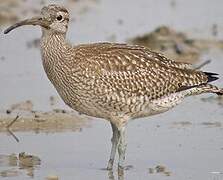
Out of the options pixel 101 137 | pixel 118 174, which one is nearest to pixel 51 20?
pixel 118 174

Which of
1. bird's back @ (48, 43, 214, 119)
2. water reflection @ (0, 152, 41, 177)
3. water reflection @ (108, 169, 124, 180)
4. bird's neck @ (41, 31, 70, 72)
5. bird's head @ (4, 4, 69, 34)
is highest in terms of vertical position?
bird's head @ (4, 4, 69, 34)

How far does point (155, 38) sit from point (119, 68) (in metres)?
7.17

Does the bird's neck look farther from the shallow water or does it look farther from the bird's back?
the shallow water

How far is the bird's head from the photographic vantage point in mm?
12734

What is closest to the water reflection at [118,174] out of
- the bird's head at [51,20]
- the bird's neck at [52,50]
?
the bird's neck at [52,50]

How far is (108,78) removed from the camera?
42.1ft

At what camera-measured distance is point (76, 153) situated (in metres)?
13.5

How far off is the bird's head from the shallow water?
5.47 ft

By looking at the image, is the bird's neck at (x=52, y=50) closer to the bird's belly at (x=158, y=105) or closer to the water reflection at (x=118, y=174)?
the bird's belly at (x=158, y=105)

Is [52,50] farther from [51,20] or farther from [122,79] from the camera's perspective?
[122,79]

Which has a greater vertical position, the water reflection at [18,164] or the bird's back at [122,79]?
the bird's back at [122,79]

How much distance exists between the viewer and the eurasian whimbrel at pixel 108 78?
12688 millimetres

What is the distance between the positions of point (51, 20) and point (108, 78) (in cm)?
99

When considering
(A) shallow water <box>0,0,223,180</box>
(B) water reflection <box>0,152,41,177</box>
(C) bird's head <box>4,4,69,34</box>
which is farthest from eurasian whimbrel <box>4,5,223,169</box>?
(B) water reflection <box>0,152,41,177</box>
